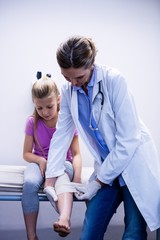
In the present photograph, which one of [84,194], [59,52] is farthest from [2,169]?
[59,52]

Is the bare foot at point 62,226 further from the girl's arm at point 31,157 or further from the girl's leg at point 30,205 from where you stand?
the girl's arm at point 31,157

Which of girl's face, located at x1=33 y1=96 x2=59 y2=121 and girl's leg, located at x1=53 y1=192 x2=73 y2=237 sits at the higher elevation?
girl's face, located at x1=33 y1=96 x2=59 y2=121

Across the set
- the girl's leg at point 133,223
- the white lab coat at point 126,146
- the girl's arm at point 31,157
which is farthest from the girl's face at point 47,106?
the girl's leg at point 133,223

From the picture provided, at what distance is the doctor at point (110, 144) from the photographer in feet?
4.16

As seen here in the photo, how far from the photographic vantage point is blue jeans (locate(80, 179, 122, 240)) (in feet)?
4.38

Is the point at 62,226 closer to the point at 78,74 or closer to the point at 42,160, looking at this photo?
the point at 42,160

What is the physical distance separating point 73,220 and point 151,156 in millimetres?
1072

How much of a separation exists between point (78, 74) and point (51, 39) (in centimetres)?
101

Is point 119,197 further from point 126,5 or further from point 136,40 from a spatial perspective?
point 126,5

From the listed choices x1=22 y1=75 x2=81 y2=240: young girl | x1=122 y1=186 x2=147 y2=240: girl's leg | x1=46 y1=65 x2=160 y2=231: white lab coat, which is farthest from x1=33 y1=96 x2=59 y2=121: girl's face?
x1=122 y1=186 x2=147 y2=240: girl's leg

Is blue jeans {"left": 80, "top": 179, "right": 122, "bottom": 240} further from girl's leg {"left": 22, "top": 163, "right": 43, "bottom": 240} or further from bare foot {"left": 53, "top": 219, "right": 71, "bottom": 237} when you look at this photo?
girl's leg {"left": 22, "top": 163, "right": 43, "bottom": 240}

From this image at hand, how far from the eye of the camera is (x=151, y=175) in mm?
1292

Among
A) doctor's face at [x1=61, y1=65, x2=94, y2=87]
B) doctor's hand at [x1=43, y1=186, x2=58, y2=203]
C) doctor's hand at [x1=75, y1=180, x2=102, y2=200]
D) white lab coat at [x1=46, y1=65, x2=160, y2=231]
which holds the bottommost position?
doctor's hand at [x1=43, y1=186, x2=58, y2=203]

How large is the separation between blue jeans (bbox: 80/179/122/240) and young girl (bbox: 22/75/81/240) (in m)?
0.09
